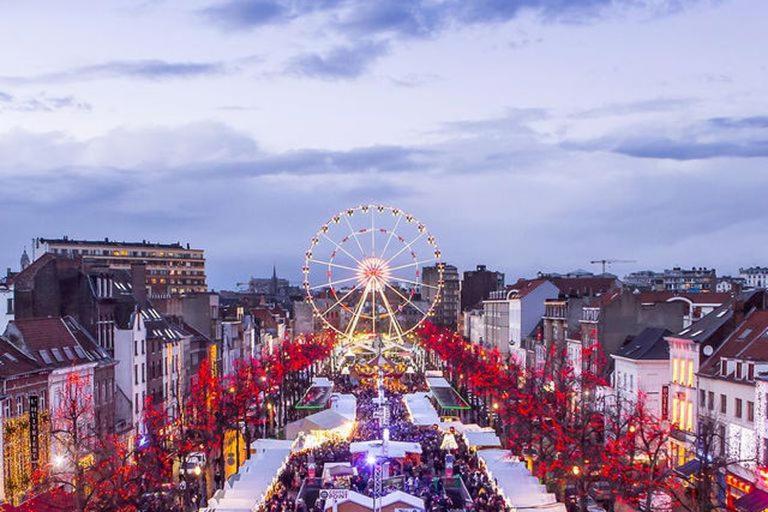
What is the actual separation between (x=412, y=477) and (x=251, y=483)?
41.9 feet

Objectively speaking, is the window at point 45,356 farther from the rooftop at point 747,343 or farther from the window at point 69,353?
the rooftop at point 747,343

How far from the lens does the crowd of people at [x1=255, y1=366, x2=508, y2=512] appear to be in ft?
191

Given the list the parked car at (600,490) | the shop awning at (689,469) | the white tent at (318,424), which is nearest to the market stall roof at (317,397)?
the white tent at (318,424)

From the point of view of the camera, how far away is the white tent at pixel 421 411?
8719 centimetres

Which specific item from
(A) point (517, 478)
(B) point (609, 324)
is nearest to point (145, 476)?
(A) point (517, 478)

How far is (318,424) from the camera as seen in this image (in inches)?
3157

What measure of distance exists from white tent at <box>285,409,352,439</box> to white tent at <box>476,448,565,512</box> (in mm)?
17996

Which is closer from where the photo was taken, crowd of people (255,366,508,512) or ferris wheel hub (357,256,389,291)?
crowd of people (255,366,508,512)

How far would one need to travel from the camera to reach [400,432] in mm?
87250

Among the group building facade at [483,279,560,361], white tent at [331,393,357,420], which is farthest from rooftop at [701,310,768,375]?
building facade at [483,279,560,361]

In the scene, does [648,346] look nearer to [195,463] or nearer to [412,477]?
[412,477]

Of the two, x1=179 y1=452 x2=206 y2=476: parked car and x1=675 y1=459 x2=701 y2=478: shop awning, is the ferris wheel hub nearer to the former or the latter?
x1=179 y1=452 x2=206 y2=476: parked car

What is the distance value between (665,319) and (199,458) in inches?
1709

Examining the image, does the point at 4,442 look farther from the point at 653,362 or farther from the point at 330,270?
the point at 330,270
